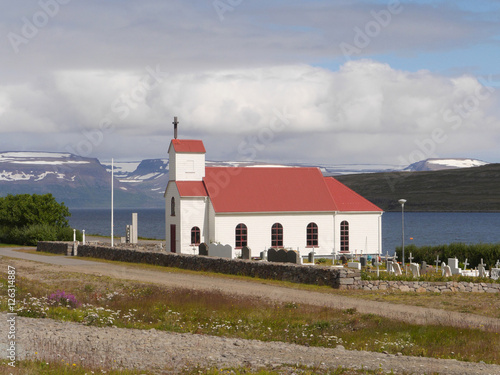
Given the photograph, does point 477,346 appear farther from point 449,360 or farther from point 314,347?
point 314,347

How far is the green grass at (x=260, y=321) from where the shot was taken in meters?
14.4

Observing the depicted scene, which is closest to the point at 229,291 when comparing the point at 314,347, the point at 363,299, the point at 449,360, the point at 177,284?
the point at 177,284

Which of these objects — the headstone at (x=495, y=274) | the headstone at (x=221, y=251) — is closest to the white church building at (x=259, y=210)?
the headstone at (x=221, y=251)

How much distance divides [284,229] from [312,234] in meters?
2.38

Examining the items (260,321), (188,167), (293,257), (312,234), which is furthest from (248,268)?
(188,167)

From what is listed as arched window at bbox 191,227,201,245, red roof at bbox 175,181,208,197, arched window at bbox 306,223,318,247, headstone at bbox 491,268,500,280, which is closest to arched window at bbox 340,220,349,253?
arched window at bbox 306,223,318,247

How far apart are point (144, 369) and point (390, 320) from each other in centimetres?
846

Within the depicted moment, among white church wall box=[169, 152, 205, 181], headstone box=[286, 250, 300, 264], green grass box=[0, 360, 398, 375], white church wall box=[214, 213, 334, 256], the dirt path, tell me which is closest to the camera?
green grass box=[0, 360, 398, 375]

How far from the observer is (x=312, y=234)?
156ft

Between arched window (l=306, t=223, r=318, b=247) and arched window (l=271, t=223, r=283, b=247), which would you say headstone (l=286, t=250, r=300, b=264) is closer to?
arched window (l=271, t=223, r=283, b=247)

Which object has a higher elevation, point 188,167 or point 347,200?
point 188,167

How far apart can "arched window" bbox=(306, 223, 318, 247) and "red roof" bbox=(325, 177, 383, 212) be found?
236 cm

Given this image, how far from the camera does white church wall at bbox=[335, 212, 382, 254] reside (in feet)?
159

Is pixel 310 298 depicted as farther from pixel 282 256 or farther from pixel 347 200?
pixel 347 200
